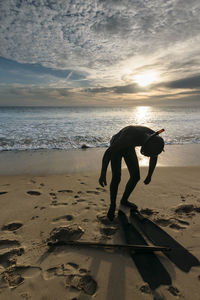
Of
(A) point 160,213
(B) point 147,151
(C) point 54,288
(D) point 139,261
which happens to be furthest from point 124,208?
(C) point 54,288

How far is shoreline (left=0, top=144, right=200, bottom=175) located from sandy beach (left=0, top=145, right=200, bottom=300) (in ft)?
4.92

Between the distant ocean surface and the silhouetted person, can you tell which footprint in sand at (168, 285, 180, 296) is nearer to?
the silhouetted person

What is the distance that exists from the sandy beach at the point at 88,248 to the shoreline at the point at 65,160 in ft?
4.92

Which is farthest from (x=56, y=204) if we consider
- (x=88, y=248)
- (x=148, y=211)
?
(x=148, y=211)

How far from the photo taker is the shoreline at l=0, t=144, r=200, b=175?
21.4 feet

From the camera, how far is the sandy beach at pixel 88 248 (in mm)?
2008

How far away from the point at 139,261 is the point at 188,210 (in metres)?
1.96

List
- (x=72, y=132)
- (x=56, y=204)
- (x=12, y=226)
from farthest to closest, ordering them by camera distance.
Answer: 1. (x=72, y=132)
2. (x=56, y=204)
3. (x=12, y=226)

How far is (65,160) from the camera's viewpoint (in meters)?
7.74

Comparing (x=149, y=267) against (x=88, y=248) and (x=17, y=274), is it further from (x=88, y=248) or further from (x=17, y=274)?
(x=17, y=274)

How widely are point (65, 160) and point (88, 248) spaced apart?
5.46 m

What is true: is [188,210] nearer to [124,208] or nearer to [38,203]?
[124,208]

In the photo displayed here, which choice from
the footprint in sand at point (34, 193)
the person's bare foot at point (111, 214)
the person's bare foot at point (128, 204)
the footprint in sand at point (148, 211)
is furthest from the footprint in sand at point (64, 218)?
the footprint in sand at point (148, 211)

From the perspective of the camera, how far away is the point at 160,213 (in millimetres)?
3566
